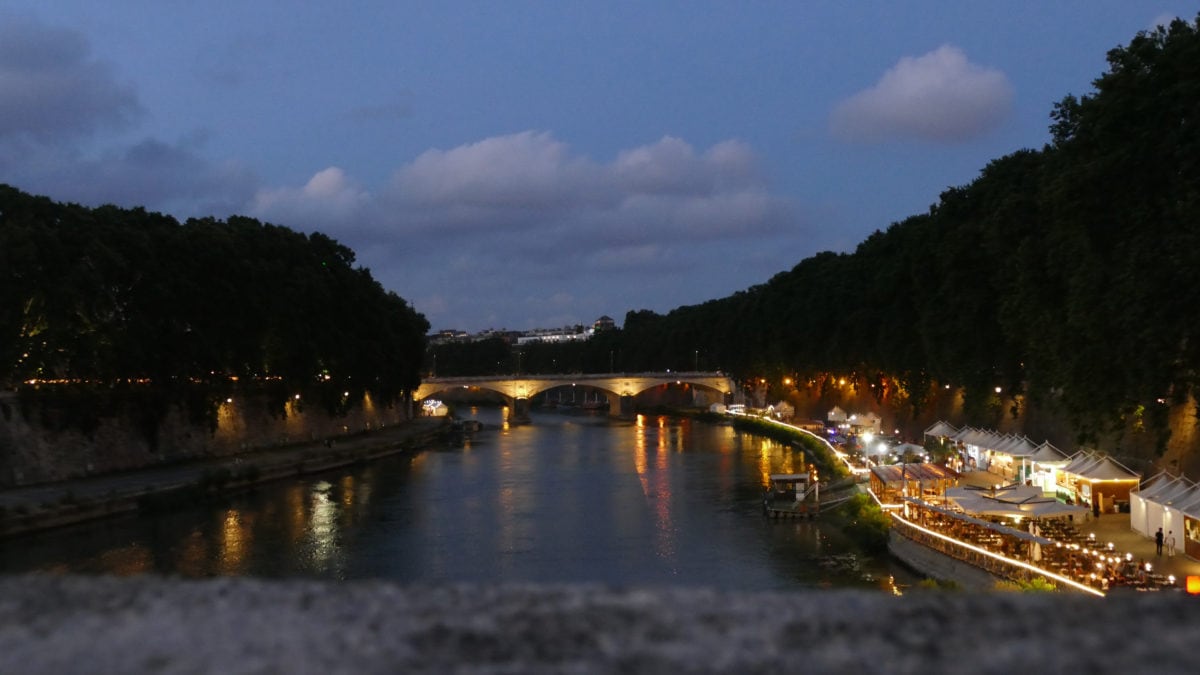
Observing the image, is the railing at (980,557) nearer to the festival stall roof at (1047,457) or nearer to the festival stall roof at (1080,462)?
the festival stall roof at (1080,462)

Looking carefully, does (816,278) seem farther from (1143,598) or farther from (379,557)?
(1143,598)

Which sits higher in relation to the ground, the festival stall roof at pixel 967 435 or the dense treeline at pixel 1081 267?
the dense treeline at pixel 1081 267

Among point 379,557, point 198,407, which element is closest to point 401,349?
point 198,407

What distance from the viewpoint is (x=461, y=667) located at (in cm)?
320

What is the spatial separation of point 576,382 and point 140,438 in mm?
66038

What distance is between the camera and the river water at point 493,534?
1129 inches

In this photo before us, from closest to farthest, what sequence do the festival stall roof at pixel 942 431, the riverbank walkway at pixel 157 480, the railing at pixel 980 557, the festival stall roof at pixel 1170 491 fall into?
1. the railing at pixel 980 557
2. the festival stall roof at pixel 1170 491
3. the riverbank walkway at pixel 157 480
4. the festival stall roof at pixel 942 431

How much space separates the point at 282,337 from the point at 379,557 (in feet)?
96.3

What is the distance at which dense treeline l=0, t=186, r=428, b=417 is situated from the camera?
1569 inches

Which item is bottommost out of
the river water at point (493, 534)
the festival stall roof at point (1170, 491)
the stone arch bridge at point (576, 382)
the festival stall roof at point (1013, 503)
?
the river water at point (493, 534)

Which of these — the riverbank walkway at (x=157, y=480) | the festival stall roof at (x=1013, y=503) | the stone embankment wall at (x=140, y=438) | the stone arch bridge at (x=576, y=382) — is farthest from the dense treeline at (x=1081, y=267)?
the stone arch bridge at (x=576, y=382)

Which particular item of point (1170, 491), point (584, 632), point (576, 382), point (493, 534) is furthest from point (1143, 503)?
point (576, 382)

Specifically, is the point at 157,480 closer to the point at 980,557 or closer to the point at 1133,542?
the point at 980,557

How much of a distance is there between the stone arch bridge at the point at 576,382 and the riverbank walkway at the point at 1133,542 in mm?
80145
